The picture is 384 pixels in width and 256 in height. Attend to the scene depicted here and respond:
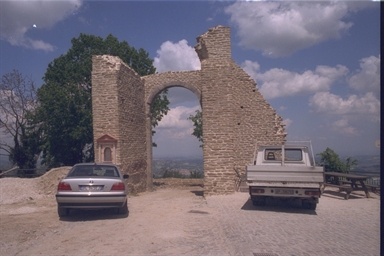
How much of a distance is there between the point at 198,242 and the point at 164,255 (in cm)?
100

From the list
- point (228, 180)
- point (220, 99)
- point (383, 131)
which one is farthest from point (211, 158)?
point (383, 131)

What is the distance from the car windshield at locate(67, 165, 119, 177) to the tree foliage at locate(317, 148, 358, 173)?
11.9 meters

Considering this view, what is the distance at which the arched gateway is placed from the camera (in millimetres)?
13648

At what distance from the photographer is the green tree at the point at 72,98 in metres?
23.2

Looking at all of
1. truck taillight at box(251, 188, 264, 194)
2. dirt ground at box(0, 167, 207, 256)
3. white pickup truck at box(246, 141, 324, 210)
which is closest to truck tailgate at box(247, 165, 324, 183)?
white pickup truck at box(246, 141, 324, 210)

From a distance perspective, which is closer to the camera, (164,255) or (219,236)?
(164,255)

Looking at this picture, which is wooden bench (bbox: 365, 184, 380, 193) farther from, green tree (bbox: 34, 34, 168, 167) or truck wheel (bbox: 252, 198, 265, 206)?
green tree (bbox: 34, 34, 168, 167)

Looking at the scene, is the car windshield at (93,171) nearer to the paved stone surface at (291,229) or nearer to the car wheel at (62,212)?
the car wheel at (62,212)

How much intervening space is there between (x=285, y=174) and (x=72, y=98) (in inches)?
712

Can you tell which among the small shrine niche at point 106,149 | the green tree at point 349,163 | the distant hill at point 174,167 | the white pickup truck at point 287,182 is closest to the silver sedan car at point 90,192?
the white pickup truck at point 287,182

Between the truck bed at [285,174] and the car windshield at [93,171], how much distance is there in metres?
3.92

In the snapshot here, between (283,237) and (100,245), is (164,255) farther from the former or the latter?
(283,237)

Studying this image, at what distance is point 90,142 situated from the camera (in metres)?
24.6

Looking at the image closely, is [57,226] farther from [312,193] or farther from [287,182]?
[312,193]
